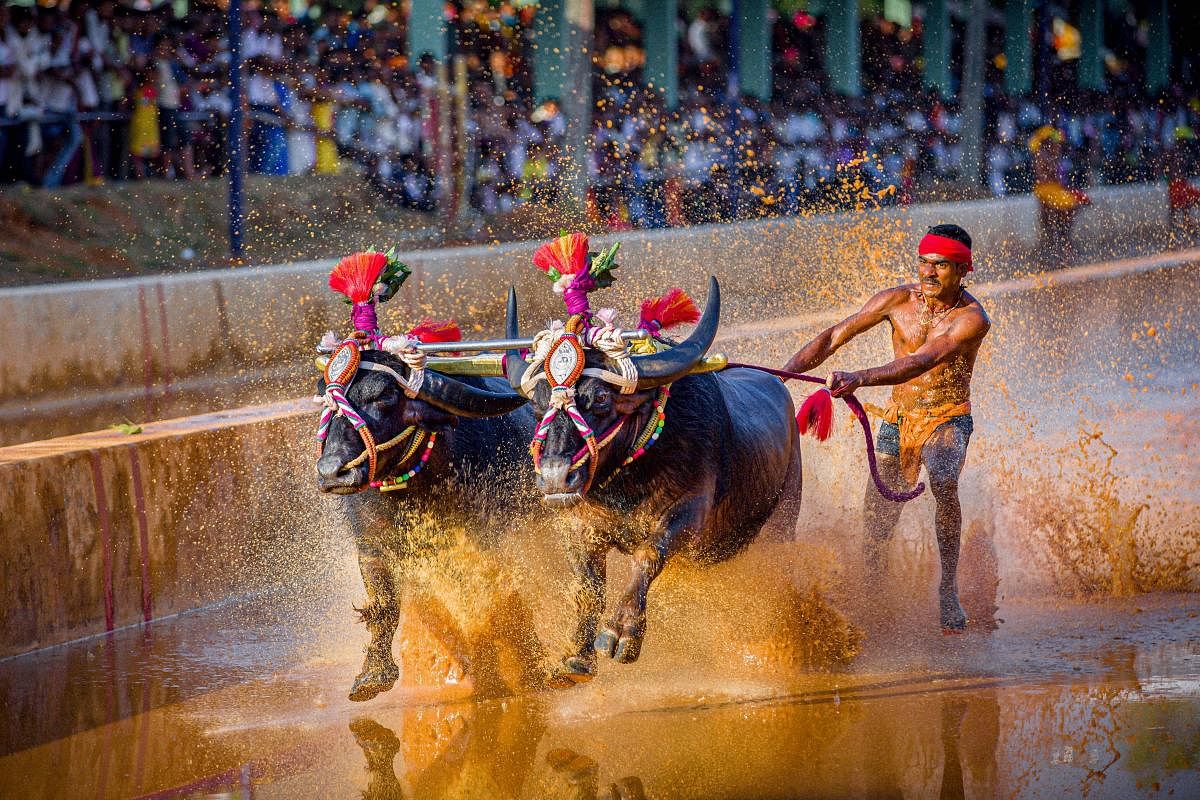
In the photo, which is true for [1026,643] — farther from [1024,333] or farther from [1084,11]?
[1084,11]

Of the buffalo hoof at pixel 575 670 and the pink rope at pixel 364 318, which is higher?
the pink rope at pixel 364 318

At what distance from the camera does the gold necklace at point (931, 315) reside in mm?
7891

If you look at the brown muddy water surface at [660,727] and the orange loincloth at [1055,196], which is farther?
the orange loincloth at [1055,196]

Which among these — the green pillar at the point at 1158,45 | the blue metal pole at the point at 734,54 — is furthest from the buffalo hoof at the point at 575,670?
the green pillar at the point at 1158,45

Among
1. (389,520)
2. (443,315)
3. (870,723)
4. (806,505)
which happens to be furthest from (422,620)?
(443,315)

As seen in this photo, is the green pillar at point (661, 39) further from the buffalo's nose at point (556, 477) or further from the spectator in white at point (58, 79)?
the buffalo's nose at point (556, 477)

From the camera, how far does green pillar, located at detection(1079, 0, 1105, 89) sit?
122 ft

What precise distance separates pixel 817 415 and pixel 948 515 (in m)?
0.80

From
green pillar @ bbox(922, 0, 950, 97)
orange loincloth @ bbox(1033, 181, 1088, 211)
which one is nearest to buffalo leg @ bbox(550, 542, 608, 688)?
orange loincloth @ bbox(1033, 181, 1088, 211)

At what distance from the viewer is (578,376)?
6617 millimetres

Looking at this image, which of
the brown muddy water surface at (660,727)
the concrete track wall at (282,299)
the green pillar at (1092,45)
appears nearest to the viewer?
the brown muddy water surface at (660,727)

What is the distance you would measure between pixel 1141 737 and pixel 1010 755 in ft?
1.75

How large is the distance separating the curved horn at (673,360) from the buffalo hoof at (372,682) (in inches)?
63.1

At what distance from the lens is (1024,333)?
16.0 metres
